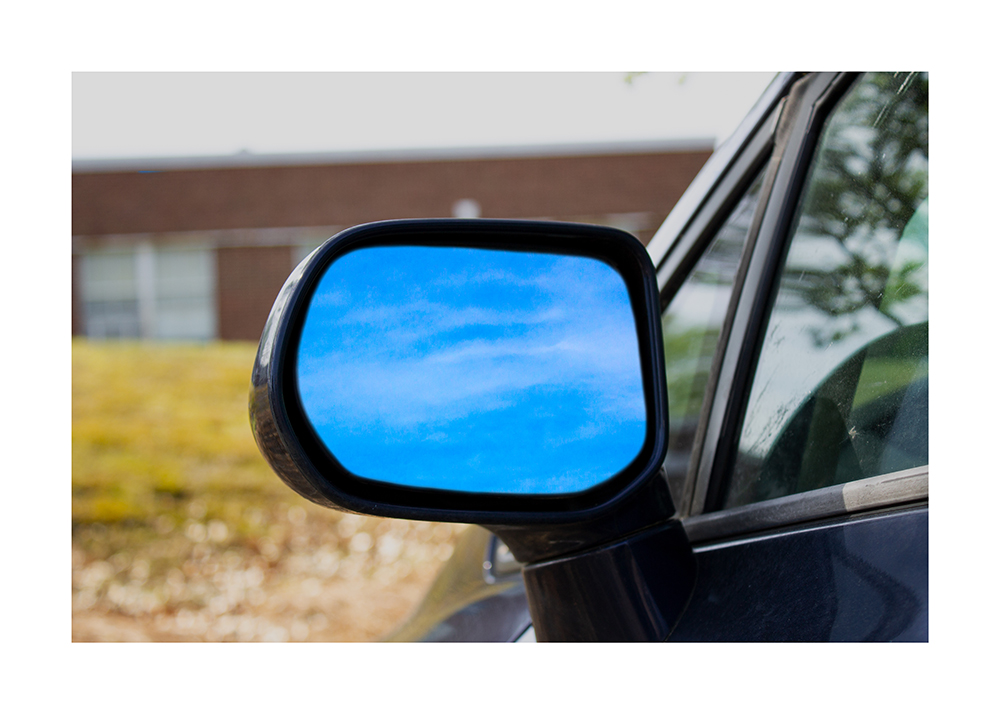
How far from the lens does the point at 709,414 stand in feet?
4.58

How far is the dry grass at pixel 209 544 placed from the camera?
7148mm

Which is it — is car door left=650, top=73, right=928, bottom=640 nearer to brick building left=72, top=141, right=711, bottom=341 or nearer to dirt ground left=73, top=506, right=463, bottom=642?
dirt ground left=73, top=506, right=463, bottom=642

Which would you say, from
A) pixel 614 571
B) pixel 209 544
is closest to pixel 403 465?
pixel 614 571

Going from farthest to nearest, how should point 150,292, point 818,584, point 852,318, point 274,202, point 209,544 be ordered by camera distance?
point 150,292, point 274,202, point 209,544, point 852,318, point 818,584

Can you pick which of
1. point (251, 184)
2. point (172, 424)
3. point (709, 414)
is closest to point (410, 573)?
point (172, 424)

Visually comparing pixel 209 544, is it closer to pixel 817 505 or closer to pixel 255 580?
pixel 255 580

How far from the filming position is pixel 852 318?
1.08m

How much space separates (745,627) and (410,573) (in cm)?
767

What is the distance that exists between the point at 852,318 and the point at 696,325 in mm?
582

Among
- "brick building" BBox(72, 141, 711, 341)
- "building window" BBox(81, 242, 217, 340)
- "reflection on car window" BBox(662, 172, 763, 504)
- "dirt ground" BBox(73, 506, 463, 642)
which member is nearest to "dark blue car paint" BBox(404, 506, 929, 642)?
"reflection on car window" BBox(662, 172, 763, 504)

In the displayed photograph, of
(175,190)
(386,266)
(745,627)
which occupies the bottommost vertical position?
(745,627)

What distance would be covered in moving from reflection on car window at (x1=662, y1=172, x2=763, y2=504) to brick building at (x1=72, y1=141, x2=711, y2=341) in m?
16.0

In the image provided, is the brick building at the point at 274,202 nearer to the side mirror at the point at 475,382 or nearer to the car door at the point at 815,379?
the car door at the point at 815,379

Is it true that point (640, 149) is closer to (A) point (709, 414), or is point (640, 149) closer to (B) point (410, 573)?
(B) point (410, 573)
